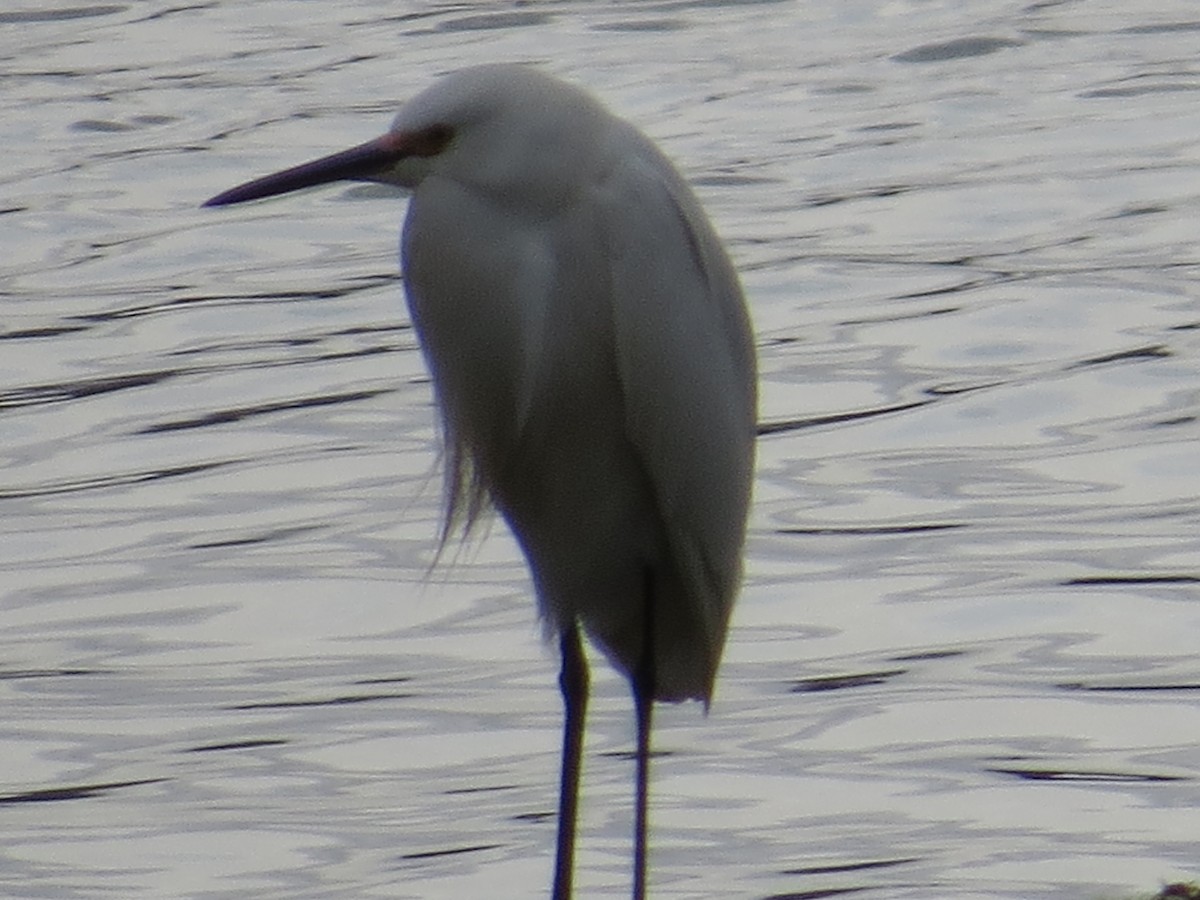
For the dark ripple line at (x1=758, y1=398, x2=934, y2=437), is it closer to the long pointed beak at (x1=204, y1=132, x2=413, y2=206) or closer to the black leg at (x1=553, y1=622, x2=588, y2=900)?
the black leg at (x1=553, y1=622, x2=588, y2=900)

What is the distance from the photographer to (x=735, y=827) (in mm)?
5191

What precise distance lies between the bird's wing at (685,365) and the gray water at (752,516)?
0.71 meters

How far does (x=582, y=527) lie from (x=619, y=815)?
134 cm

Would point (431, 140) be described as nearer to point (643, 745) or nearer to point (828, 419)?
point (643, 745)

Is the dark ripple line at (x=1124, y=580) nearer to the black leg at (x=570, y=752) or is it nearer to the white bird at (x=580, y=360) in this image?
the white bird at (x=580, y=360)

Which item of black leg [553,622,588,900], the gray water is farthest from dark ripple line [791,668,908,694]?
black leg [553,622,588,900]

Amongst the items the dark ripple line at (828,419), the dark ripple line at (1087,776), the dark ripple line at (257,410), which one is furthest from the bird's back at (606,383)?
the dark ripple line at (257,410)

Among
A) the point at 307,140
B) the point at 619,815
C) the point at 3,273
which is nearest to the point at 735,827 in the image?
the point at 619,815

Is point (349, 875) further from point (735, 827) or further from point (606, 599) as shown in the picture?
point (606, 599)

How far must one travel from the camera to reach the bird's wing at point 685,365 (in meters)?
3.82

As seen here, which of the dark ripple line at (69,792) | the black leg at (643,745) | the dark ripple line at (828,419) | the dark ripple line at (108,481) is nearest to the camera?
the black leg at (643,745)

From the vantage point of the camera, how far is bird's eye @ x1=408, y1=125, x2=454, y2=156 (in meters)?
3.66

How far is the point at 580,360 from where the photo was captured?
3.90m

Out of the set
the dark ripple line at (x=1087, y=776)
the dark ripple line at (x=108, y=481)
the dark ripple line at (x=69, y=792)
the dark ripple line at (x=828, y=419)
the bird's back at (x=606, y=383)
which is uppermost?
the bird's back at (x=606, y=383)
